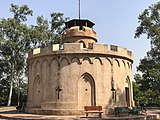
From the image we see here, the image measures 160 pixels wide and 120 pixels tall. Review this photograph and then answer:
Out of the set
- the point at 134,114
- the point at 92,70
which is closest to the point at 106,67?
the point at 92,70

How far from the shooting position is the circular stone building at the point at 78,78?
16859 millimetres

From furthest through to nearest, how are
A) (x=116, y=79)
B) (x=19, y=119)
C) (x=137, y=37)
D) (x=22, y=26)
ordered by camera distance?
(x=22, y=26) → (x=137, y=37) → (x=116, y=79) → (x=19, y=119)

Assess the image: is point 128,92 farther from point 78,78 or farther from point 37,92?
point 37,92

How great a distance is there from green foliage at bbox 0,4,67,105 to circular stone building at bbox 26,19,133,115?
17416mm

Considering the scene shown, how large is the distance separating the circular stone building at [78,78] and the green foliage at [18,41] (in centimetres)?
1742

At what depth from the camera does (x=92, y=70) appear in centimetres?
1730

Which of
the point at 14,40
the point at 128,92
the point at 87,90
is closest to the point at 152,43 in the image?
the point at 128,92

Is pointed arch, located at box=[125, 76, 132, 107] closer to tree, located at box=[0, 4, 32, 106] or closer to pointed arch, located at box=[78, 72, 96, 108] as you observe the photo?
pointed arch, located at box=[78, 72, 96, 108]

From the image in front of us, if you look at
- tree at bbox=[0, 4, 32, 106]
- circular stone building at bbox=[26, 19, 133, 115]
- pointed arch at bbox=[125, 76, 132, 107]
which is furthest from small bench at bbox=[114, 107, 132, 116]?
tree at bbox=[0, 4, 32, 106]

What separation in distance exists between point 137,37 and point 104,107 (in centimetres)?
1515

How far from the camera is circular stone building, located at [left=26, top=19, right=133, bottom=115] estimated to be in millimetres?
16859

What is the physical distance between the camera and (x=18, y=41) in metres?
35.4

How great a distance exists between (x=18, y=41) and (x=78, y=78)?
2129cm

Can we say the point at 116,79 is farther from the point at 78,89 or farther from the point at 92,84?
the point at 78,89
